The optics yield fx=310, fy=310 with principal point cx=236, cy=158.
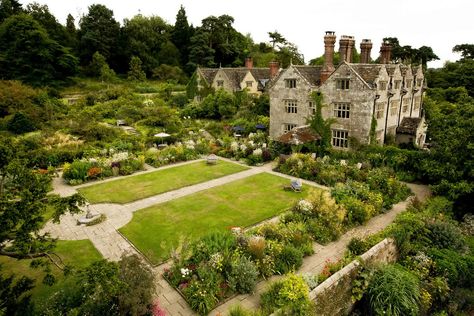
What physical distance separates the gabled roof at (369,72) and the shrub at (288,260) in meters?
17.2

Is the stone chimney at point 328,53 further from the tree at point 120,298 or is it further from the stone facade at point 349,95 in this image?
the tree at point 120,298

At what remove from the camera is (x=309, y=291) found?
10406 mm

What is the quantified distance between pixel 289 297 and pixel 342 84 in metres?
20.7

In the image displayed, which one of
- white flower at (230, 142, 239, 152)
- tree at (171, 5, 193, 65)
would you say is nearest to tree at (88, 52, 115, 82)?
tree at (171, 5, 193, 65)

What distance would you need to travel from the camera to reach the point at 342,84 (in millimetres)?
25984

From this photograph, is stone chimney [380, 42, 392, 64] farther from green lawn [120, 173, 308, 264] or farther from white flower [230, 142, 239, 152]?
green lawn [120, 173, 308, 264]

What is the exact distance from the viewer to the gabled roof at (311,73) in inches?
1131

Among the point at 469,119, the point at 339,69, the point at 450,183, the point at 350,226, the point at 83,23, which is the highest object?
the point at 83,23

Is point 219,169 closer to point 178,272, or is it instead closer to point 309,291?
point 178,272

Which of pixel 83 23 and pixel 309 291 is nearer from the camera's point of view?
pixel 309 291

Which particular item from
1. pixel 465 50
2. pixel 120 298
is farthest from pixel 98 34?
pixel 465 50

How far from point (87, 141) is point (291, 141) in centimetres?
1877

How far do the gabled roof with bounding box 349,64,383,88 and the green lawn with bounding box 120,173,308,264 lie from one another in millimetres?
10922

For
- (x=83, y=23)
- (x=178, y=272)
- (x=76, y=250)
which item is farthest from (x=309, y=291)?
(x=83, y=23)
